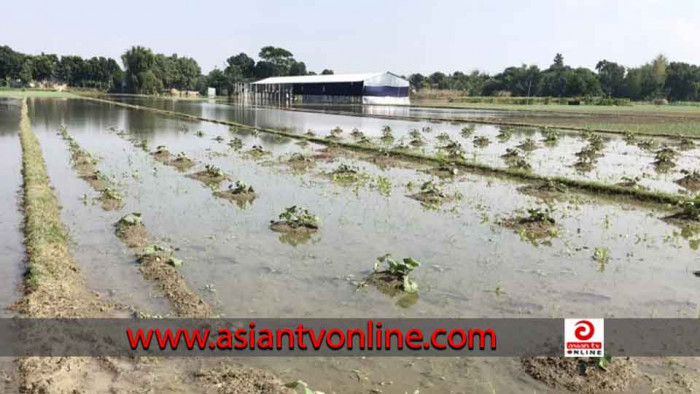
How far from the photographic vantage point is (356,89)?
88188mm

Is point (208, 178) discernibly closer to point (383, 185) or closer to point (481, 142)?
point (383, 185)

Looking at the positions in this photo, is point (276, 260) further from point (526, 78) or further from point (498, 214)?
point (526, 78)

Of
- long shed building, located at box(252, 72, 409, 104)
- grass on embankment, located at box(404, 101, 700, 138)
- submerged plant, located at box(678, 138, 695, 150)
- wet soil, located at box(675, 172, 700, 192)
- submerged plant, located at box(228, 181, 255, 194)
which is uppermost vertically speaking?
long shed building, located at box(252, 72, 409, 104)

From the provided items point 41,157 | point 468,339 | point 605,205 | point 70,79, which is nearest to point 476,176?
point 605,205

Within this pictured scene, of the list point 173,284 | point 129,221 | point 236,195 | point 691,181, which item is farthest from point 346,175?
point 691,181

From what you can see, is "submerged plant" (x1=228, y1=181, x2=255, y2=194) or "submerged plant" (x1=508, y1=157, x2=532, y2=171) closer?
"submerged plant" (x1=228, y1=181, x2=255, y2=194)

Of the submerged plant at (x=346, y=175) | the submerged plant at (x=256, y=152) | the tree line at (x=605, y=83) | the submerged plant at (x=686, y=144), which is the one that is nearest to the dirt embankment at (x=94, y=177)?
the submerged plant at (x=256, y=152)

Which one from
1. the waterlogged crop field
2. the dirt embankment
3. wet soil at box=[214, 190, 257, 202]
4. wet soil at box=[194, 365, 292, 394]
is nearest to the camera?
wet soil at box=[194, 365, 292, 394]

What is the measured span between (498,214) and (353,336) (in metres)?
7.06

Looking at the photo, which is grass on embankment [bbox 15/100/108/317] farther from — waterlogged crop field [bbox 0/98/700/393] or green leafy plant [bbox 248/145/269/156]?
green leafy plant [bbox 248/145/269/156]

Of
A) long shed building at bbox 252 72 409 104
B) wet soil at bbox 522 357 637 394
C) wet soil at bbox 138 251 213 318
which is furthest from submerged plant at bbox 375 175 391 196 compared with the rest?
long shed building at bbox 252 72 409 104

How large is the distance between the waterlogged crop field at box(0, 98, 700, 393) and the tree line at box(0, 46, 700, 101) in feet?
312

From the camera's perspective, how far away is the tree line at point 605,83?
10269 cm

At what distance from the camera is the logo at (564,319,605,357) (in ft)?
18.9
